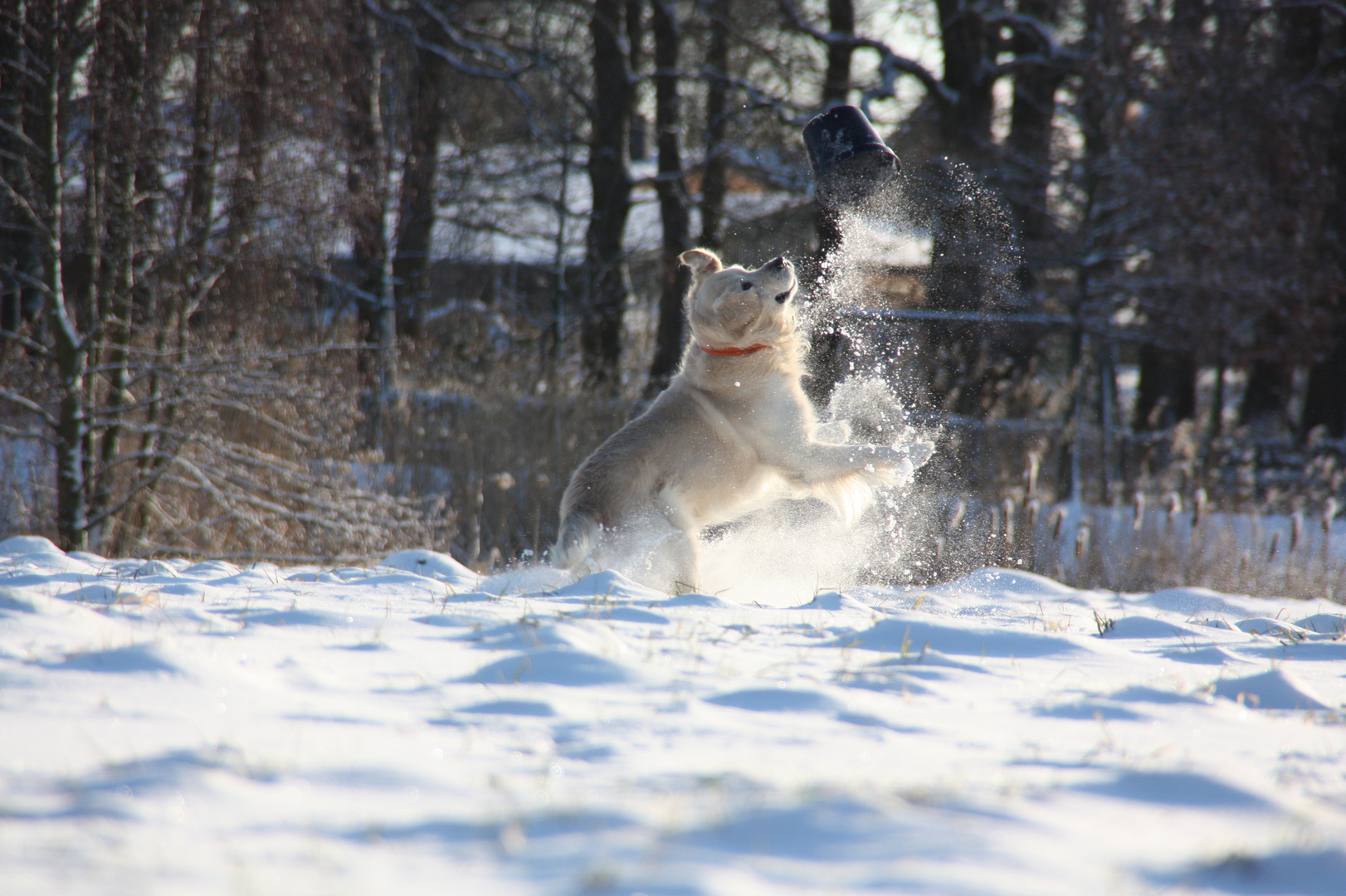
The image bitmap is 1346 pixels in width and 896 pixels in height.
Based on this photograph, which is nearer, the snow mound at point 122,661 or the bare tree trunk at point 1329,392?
the snow mound at point 122,661

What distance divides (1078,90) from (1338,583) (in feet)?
24.5

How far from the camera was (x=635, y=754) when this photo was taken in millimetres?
1812

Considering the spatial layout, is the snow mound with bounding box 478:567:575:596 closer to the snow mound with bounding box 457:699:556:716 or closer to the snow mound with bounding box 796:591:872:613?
the snow mound with bounding box 796:591:872:613

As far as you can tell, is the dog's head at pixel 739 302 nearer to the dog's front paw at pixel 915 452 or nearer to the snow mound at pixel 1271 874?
the dog's front paw at pixel 915 452

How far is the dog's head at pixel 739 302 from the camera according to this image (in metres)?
4.46

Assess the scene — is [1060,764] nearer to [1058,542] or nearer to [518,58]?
[1058,542]

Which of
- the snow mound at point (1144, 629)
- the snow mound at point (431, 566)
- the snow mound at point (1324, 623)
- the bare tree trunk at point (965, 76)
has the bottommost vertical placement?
the snow mound at point (1324, 623)

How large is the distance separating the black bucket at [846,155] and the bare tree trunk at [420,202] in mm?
7331

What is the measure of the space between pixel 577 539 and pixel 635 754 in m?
2.71

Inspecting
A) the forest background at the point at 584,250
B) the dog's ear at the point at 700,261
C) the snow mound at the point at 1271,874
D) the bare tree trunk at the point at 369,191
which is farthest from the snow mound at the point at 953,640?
the bare tree trunk at the point at 369,191

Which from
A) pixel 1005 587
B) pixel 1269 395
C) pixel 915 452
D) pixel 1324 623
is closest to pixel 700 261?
pixel 915 452

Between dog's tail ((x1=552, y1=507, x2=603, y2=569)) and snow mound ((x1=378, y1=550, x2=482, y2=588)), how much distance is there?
426 mm

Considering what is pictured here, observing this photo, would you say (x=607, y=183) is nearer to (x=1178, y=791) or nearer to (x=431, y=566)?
(x=431, y=566)

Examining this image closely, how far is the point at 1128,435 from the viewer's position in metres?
10.9
